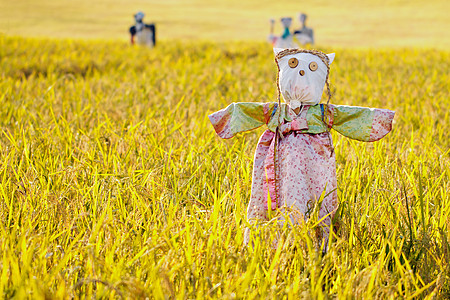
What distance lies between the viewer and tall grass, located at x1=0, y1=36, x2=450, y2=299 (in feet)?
4.68

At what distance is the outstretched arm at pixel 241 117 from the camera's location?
2.02 metres

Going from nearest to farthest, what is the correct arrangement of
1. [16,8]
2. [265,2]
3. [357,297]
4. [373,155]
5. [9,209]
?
1. [357,297]
2. [9,209]
3. [373,155]
4. [16,8]
5. [265,2]

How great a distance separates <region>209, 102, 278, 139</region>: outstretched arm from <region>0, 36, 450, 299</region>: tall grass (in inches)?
5.5

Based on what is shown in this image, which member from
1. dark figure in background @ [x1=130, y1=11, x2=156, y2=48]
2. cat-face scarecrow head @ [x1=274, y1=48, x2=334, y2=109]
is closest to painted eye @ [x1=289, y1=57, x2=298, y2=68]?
cat-face scarecrow head @ [x1=274, y1=48, x2=334, y2=109]

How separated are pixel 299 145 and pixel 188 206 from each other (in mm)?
518

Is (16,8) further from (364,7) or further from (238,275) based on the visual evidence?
(238,275)

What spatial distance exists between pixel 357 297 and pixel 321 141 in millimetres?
754

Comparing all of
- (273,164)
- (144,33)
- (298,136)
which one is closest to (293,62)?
(298,136)

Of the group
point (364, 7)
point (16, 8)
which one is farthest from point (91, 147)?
point (364, 7)

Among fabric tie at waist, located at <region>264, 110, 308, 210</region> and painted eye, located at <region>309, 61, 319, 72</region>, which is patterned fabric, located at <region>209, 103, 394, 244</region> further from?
painted eye, located at <region>309, 61, 319, 72</region>

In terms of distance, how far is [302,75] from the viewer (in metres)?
1.98

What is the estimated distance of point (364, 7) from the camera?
1478 inches

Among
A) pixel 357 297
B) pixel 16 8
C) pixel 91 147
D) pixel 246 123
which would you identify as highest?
pixel 16 8

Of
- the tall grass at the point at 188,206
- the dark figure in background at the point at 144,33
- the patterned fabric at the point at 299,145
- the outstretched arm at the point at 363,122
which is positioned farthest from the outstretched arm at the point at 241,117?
the dark figure in background at the point at 144,33
